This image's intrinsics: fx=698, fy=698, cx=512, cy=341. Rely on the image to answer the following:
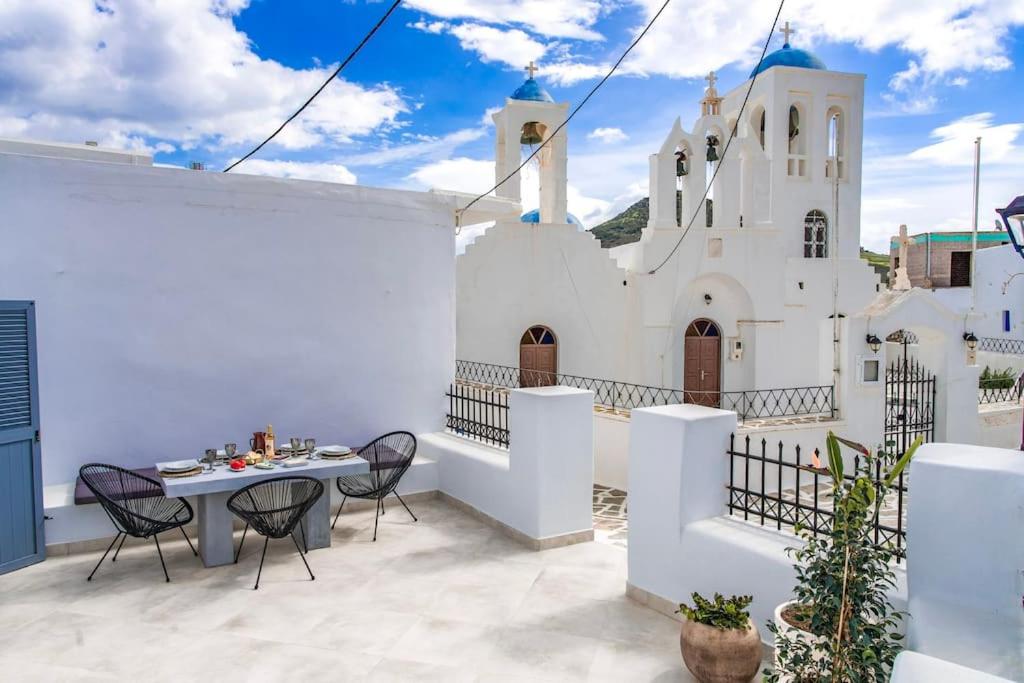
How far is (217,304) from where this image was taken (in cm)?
689

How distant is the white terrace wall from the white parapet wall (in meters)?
2.24

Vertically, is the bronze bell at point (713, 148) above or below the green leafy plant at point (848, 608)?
above

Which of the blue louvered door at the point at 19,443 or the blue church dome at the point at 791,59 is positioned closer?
the blue louvered door at the point at 19,443

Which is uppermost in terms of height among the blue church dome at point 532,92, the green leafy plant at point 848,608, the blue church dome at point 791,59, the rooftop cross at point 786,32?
the rooftop cross at point 786,32

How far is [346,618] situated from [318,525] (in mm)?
1495

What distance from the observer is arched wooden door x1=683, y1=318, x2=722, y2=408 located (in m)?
16.7

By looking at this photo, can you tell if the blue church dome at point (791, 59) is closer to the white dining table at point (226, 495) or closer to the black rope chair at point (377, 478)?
the black rope chair at point (377, 478)

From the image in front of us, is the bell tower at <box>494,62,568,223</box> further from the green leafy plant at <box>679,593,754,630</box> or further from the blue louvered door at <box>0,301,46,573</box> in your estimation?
the green leafy plant at <box>679,593,754,630</box>

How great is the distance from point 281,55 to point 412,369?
4477 mm

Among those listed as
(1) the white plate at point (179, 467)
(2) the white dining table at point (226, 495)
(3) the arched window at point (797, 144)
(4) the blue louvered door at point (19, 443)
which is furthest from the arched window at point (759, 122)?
(4) the blue louvered door at point (19, 443)

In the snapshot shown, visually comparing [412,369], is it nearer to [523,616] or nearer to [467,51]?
[523,616]

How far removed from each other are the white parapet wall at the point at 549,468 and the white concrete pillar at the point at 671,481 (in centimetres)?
115

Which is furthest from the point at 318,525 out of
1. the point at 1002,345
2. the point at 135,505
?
the point at 1002,345

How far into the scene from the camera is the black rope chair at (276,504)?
5.11 m
